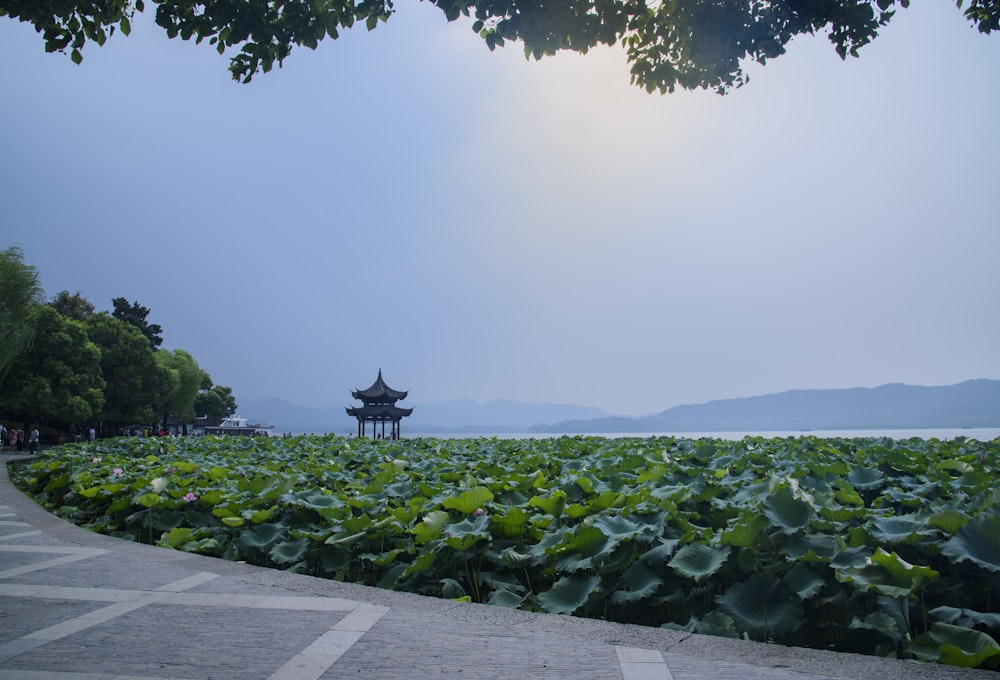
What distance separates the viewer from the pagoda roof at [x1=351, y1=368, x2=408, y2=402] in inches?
1420

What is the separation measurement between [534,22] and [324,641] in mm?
4078

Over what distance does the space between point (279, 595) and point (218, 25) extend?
155 inches

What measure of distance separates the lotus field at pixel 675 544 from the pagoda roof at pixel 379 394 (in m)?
30.3

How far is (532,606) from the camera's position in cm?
336

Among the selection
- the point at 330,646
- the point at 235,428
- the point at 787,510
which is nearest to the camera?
the point at 330,646

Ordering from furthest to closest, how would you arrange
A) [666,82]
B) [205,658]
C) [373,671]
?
1. [666,82]
2. [205,658]
3. [373,671]

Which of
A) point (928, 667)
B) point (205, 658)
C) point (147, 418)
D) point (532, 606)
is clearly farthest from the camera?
point (147, 418)

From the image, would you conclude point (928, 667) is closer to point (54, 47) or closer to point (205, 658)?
point (205, 658)

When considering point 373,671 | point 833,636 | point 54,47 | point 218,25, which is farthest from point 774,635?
point 54,47

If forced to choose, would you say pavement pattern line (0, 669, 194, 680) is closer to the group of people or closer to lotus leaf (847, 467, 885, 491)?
lotus leaf (847, 467, 885, 491)

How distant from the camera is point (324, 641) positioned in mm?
2428

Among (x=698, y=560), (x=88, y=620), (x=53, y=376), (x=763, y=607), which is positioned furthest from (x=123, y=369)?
(x=763, y=607)

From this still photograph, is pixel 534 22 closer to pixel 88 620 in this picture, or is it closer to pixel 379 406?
pixel 88 620

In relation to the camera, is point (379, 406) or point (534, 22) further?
point (379, 406)
